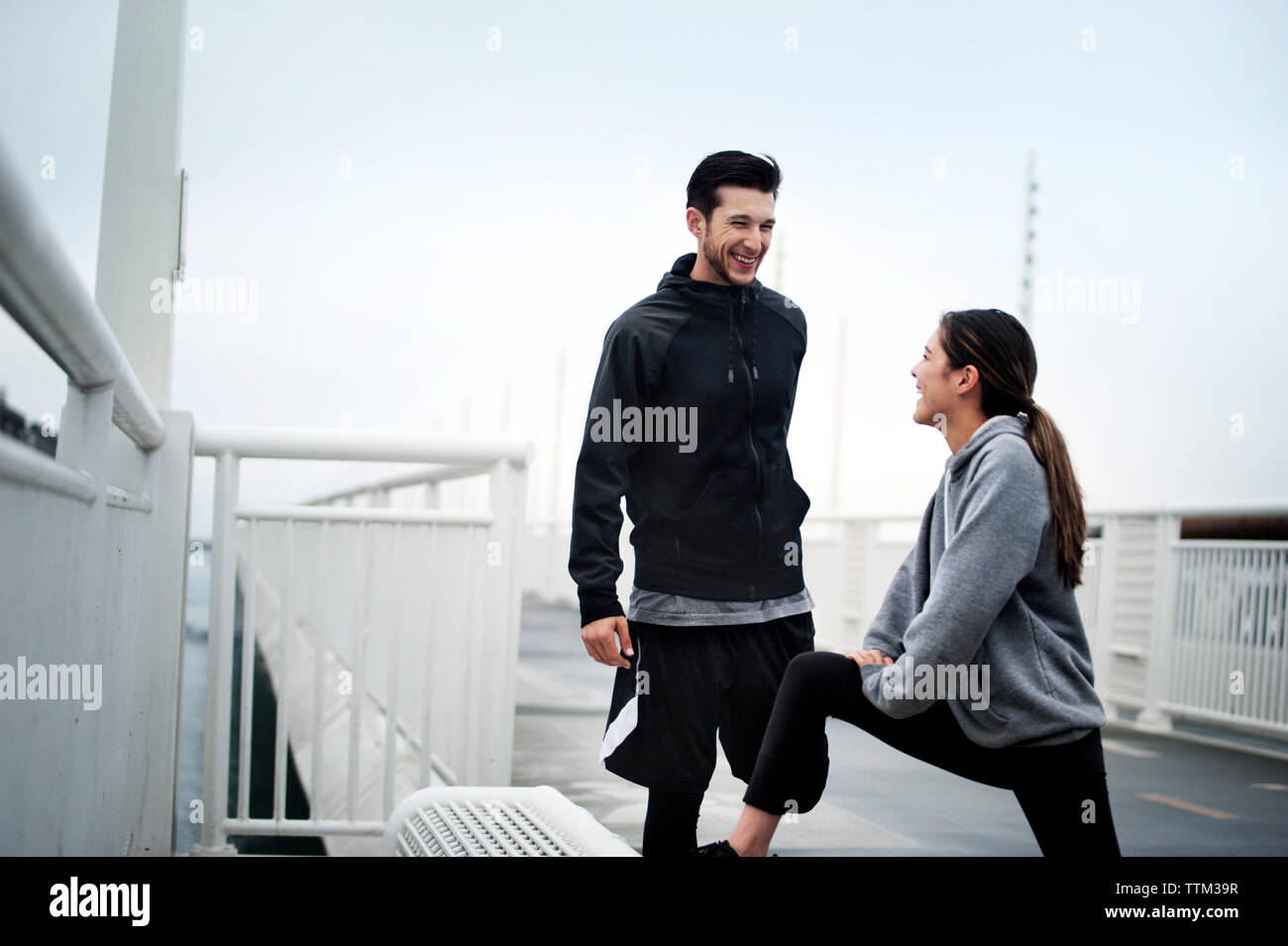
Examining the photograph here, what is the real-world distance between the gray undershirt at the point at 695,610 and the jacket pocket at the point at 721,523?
0.07 metres

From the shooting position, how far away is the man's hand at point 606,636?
6.19ft

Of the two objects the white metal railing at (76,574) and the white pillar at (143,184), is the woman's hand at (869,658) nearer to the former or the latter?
the white metal railing at (76,574)

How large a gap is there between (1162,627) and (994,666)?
156 inches

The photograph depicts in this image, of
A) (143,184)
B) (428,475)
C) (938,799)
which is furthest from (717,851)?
(143,184)

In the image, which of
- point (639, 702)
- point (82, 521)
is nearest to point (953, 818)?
point (639, 702)

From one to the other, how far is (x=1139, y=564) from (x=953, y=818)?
9.06ft

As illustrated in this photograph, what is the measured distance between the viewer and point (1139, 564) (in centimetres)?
538

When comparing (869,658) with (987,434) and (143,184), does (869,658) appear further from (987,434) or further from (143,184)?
(143,184)

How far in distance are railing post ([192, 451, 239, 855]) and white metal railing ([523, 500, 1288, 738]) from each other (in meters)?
2.45

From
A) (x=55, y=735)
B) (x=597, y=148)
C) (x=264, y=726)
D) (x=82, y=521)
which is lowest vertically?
(x=264, y=726)

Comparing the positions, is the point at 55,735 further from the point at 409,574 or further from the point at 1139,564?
the point at 1139,564

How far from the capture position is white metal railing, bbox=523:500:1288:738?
4.60 meters

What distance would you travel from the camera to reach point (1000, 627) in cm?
167

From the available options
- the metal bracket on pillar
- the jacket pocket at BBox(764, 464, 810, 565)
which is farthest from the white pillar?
the jacket pocket at BBox(764, 464, 810, 565)
